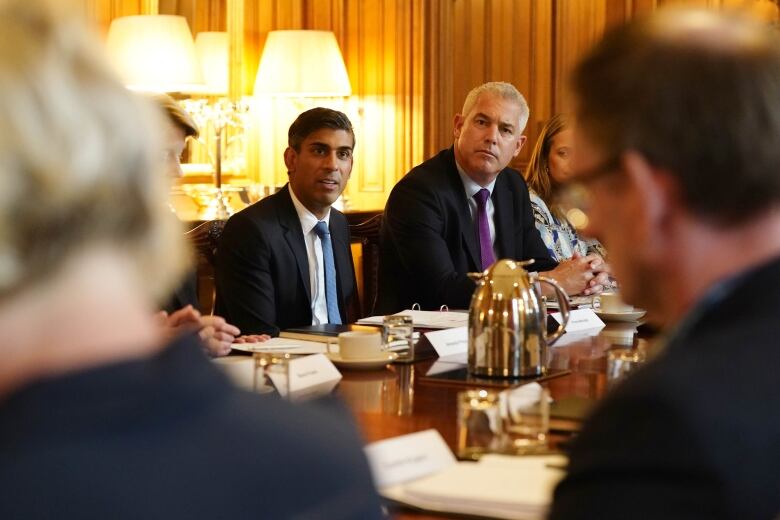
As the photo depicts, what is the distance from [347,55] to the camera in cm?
780

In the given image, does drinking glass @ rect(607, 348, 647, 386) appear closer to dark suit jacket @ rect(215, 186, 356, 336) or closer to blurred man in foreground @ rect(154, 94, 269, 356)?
blurred man in foreground @ rect(154, 94, 269, 356)

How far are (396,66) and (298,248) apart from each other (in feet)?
11.7

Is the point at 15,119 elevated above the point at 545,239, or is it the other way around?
the point at 15,119

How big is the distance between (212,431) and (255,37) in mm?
6995

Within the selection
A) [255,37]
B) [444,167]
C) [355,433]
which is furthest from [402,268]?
[355,433]

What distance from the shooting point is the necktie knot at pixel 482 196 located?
197 inches

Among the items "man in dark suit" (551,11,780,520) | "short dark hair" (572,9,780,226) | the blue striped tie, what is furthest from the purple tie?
"short dark hair" (572,9,780,226)

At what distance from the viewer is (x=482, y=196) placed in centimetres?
501

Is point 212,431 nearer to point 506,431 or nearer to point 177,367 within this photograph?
point 177,367

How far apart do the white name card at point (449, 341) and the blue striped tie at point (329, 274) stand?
1.21 meters

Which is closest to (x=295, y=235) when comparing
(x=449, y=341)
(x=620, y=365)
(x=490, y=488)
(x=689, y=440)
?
(x=449, y=341)

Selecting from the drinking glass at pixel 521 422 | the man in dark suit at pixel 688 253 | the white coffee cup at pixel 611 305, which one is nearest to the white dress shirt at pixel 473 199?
the white coffee cup at pixel 611 305

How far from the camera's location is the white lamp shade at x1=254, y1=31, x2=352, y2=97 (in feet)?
23.7

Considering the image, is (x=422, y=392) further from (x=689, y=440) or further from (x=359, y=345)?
(x=689, y=440)
